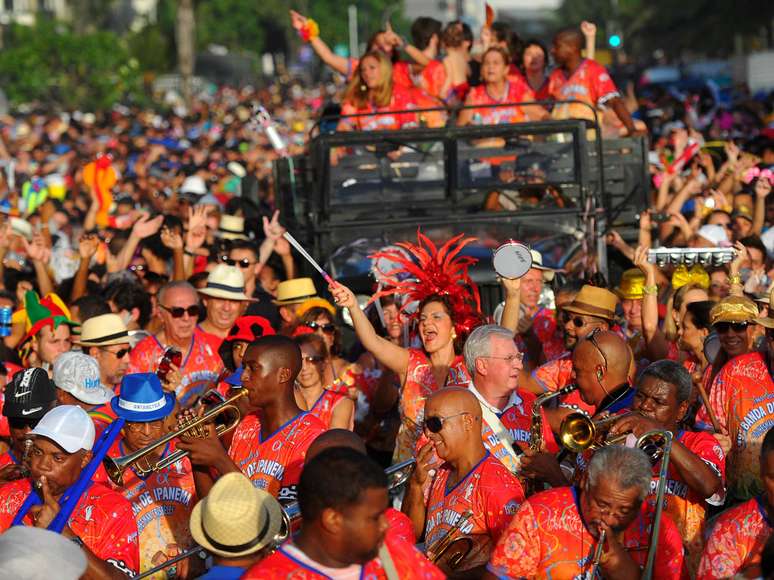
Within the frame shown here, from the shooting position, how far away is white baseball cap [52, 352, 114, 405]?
22.0 ft

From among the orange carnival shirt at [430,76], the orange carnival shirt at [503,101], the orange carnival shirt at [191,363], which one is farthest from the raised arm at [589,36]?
the orange carnival shirt at [191,363]

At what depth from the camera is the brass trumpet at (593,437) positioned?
5.18 metres

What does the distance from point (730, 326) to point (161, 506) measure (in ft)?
8.97

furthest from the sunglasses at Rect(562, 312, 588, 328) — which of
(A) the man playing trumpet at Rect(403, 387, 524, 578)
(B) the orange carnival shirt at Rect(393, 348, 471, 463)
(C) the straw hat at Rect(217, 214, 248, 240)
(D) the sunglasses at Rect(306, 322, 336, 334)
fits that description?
(C) the straw hat at Rect(217, 214, 248, 240)

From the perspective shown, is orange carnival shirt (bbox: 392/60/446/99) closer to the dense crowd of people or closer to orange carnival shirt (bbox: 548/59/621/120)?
the dense crowd of people

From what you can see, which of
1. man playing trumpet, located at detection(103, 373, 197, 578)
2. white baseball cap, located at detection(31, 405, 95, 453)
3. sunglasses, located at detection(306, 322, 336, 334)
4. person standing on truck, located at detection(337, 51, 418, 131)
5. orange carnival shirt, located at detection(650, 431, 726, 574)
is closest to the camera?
white baseball cap, located at detection(31, 405, 95, 453)

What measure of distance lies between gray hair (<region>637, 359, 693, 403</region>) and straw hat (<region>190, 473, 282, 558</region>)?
2.09 meters

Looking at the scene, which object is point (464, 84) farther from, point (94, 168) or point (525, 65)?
point (94, 168)

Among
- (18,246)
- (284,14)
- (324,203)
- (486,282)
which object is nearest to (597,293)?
(486,282)

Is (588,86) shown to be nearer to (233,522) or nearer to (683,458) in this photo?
(683,458)

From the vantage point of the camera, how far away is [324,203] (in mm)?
10234

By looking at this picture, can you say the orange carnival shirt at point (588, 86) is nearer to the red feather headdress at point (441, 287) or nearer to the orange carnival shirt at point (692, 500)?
the red feather headdress at point (441, 287)

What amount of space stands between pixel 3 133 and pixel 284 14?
52641mm

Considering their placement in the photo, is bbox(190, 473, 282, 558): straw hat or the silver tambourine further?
the silver tambourine
